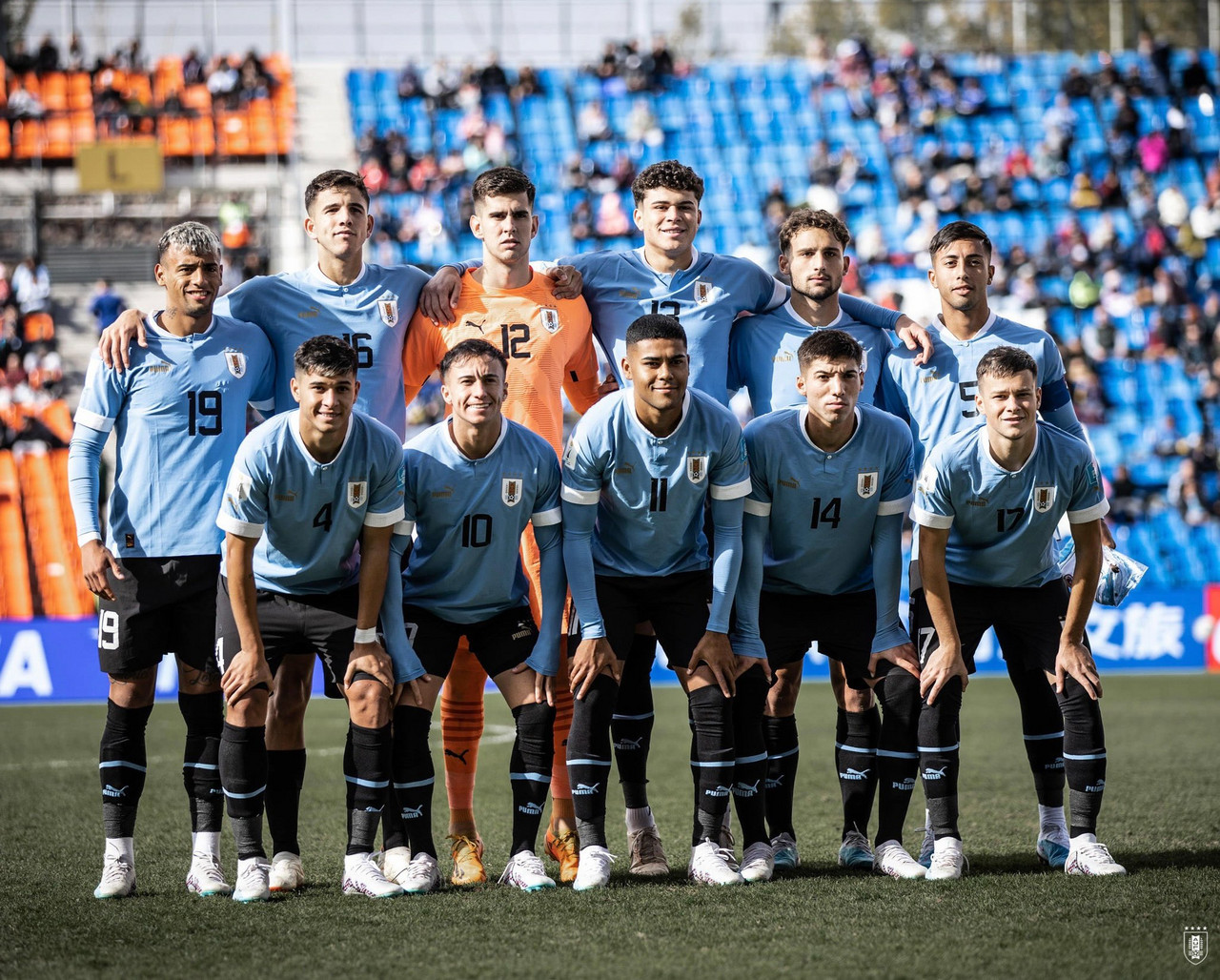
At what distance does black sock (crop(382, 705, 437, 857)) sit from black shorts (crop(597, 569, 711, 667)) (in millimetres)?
789

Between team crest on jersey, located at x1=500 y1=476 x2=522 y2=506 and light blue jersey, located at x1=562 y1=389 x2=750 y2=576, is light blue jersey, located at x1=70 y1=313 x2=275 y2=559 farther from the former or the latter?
light blue jersey, located at x1=562 y1=389 x2=750 y2=576

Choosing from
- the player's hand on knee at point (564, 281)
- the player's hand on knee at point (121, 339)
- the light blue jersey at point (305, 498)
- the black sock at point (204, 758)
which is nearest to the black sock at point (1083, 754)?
the player's hand on knee at point (564, 281)

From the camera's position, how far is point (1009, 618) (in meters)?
5.45

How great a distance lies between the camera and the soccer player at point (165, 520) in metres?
5.31

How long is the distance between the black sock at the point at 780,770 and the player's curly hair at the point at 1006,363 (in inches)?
63.0

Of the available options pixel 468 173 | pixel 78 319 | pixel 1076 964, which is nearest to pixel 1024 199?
pixel 468 173

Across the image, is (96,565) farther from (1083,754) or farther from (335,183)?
(1083,754)

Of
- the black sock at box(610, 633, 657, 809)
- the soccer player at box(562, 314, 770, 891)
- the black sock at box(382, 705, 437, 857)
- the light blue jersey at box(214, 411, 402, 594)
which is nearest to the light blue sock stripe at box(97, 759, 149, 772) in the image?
the light blue jersey at box(214, 411, 402, 594)

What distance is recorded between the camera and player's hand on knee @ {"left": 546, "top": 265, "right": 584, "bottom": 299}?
19.4 ft

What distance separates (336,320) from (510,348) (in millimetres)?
726

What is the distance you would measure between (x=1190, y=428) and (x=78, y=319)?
16.3 meters

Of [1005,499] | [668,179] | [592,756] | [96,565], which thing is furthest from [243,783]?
[1005,499]

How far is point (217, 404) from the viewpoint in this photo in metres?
5.42

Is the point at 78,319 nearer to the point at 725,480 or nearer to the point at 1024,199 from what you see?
the point at 1024,199
